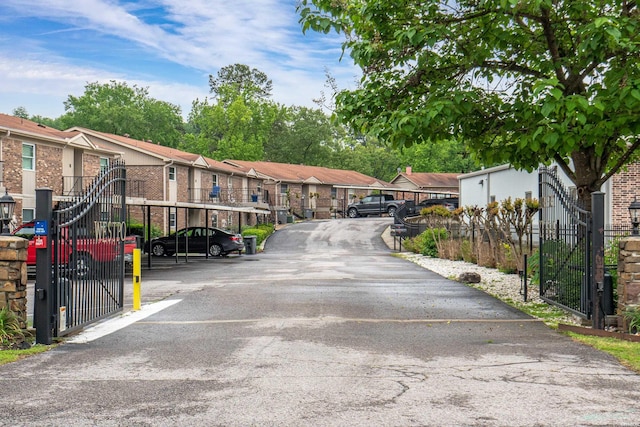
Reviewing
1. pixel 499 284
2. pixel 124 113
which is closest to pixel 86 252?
pixel 499 284

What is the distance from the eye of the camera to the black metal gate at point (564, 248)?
10362 millimetres

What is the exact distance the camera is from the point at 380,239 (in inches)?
1721

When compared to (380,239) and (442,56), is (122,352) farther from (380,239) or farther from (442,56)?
(380,239)

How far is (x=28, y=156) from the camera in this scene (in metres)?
30.4

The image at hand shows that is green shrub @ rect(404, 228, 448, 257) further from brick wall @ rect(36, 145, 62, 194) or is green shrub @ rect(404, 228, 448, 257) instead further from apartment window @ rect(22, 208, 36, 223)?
apartment window @ rect(22, 208, 36, 223)

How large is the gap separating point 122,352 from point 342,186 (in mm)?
55795

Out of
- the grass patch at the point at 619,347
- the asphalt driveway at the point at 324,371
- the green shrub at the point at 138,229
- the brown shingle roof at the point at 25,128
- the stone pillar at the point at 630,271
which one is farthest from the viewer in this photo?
the green shrub at the point at 138,229

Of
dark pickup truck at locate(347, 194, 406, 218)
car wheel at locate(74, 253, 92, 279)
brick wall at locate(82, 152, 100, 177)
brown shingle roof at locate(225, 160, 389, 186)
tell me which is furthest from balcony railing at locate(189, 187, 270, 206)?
car wheel at locate(74, 253, 92, 279)

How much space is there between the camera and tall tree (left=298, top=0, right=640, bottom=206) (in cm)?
1045

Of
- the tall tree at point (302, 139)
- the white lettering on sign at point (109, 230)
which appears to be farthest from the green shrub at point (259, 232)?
the tall tree at point (302, 139)

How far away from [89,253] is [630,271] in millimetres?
8021

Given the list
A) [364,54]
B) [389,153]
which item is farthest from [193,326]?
[389,153]

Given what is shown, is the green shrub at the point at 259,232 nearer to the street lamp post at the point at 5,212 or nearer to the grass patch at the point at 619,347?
the street lamp post at the point at 5,212

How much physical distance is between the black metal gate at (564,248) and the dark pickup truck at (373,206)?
46.8 m
